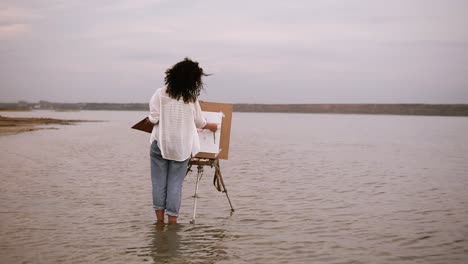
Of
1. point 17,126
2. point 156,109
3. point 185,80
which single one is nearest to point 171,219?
point 156,109

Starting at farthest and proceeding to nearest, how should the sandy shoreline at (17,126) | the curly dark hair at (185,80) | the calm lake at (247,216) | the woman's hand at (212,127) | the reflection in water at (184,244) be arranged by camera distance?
the sandy shoreline at (17,126)
the woman's hand at (212,127)
the curly dark hair at (185,80)
the calm lake at (247,216)
the reflection in water at (184,244)

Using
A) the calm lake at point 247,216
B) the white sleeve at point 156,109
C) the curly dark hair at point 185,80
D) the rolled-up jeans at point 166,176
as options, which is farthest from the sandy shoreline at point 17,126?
the curly dark hair at point 185,80

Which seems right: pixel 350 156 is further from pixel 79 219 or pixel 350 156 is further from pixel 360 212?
pixel 79 219

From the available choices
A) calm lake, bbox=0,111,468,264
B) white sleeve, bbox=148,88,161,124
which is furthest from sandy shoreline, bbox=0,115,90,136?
white sleeve, bbox=148,88,161,124

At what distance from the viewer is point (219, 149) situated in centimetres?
679

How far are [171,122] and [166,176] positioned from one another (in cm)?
64

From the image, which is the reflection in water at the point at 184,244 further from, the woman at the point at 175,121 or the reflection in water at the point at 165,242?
the woman at the point at 175,121

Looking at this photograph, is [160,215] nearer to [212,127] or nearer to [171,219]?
[171,219]

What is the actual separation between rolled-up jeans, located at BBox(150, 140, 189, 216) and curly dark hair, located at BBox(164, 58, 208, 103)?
0.59 meters

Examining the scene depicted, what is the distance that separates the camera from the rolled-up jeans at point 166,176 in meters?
6.09

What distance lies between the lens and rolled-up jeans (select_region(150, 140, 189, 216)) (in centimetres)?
609

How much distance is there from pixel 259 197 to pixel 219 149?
7.58ft

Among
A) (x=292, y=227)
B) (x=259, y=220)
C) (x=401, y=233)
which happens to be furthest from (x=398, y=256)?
(x=259, y=220)

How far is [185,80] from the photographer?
230 inches
